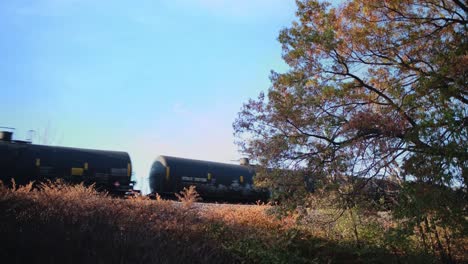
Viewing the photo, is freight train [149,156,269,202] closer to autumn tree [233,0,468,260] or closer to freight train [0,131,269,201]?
freight train [0,131,269,201]

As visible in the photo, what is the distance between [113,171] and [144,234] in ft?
46.5

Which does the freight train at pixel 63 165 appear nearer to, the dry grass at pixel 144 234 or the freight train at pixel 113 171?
the freight train at pixel 113 171

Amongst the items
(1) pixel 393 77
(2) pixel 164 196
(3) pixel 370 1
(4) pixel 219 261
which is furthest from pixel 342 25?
(2) pixel 164 196

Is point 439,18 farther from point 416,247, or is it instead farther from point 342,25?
point 416,247

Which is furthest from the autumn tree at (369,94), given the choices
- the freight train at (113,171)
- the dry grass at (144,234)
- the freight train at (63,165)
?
the freight train at (63,165)

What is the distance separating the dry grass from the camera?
24.0 ft

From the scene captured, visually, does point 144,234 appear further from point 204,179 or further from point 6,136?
point 204,179

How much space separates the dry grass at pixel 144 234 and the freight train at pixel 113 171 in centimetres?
704

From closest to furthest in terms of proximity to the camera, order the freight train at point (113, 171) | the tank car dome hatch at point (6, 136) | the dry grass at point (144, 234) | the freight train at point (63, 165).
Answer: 1. the dry grass at point (144, 234)
2. the freight train at point (63, 165)
3. the freight train at point (113, 171)
4. the tank car dome hatch at point (6, 136)

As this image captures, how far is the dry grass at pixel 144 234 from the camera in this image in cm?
732

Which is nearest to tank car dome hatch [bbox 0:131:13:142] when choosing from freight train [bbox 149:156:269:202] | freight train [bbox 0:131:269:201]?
freight train [bbox 0:131:269:201]

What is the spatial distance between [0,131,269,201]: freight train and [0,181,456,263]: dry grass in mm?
7042

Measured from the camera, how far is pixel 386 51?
10.3 meters

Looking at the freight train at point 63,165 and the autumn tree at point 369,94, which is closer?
the autumn tree at point 369,94
